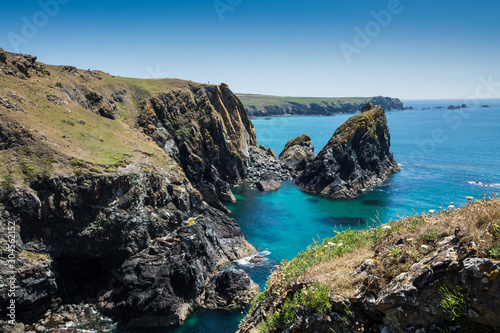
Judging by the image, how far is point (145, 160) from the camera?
46.9 meters

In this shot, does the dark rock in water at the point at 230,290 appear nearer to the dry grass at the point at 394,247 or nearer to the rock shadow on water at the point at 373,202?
the dry grass at the point at 394,247

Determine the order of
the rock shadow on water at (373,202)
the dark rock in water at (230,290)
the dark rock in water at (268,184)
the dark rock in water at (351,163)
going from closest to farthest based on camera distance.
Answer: the dark rock in water at (230,290), the rock shadow on water at (373,202), the dark rock in water at (351,163), the dark rock in water at (268,184)

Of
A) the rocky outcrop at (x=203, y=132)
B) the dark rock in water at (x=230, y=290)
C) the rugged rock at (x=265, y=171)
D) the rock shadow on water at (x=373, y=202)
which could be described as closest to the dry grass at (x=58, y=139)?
the rocky outcrop at (x=203, y=132)

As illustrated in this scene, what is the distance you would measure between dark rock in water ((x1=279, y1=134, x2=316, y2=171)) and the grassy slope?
2176 inches

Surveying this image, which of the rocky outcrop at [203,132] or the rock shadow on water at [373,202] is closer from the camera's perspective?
the rock shadow on water at [373,202]

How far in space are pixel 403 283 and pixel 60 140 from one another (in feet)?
145

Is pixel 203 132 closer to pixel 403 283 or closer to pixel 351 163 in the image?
pixel 351 163

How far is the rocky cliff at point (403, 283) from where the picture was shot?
6762 millimetres

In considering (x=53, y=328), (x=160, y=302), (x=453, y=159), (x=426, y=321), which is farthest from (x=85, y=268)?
(x=453, y=159)

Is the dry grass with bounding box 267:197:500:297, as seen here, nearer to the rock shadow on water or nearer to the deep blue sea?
the deep blue sea

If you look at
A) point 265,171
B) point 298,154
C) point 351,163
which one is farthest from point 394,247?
point 298,154

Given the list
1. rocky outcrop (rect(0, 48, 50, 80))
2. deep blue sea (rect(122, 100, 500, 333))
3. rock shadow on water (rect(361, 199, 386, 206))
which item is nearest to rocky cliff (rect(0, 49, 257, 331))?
rocky outcrop (rect(0, 48, 50, 80))

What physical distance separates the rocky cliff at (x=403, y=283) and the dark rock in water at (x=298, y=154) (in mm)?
91522

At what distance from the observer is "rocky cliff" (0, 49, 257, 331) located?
31.8m
